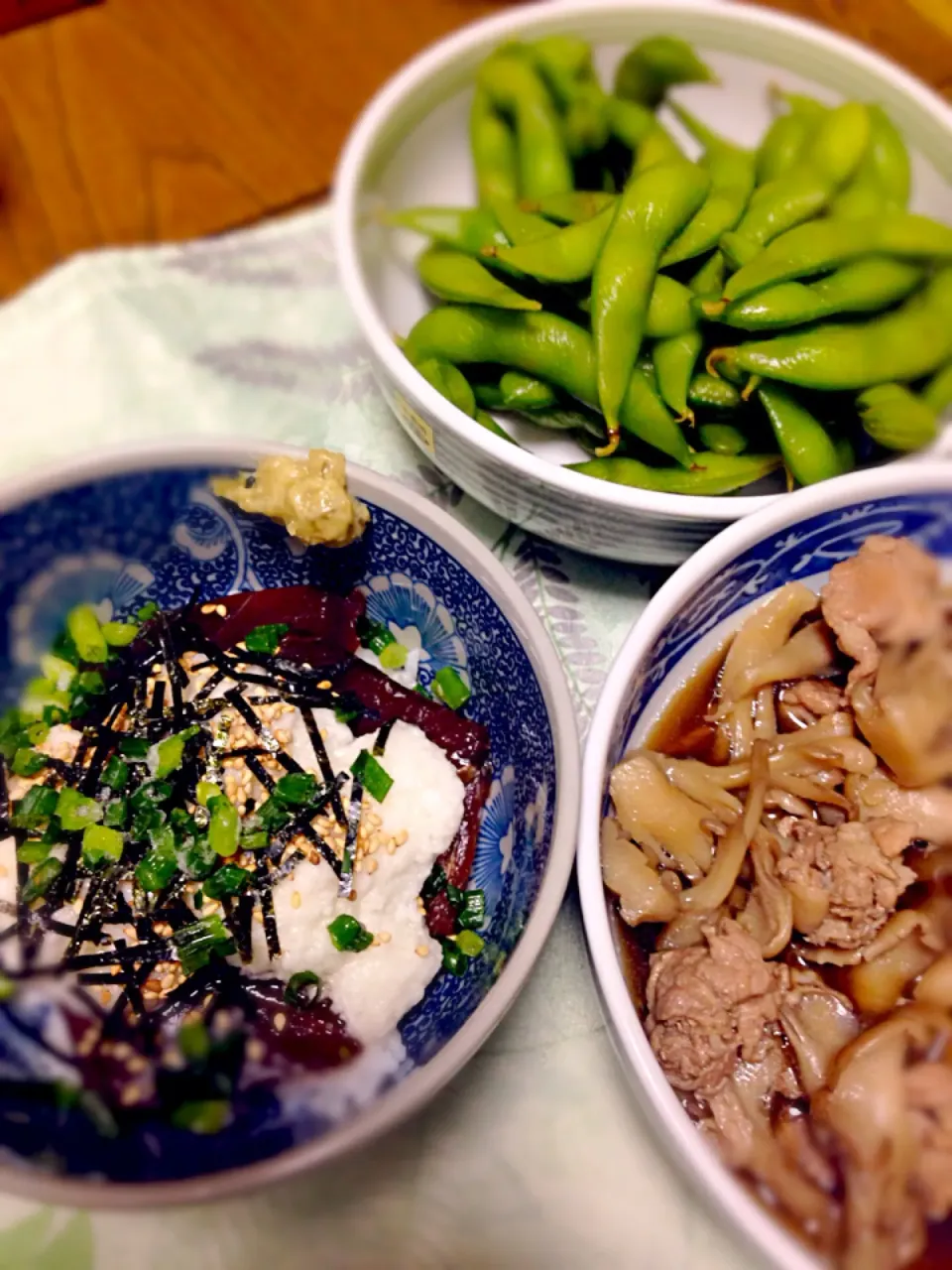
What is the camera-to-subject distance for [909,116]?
1339 mm

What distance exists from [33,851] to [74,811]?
62 mm

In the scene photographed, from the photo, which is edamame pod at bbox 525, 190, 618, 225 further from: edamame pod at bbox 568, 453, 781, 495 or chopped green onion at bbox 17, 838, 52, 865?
chopped green onion at bbox 17, 838, 52, 865

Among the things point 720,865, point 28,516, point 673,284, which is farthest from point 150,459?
point 720,865

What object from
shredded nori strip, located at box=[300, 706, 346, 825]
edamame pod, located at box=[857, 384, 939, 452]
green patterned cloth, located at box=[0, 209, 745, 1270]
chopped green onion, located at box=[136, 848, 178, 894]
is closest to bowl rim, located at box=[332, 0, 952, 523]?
edamame pod, located at box=[857, 384, 939, 452]

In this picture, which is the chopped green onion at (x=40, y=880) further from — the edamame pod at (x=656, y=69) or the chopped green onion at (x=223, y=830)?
the edamame pod at (x=656, y=69)

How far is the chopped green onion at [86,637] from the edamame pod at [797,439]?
0.84 metres

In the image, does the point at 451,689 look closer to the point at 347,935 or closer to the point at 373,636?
the point at 373,636

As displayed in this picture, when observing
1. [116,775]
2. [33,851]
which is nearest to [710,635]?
[116,775]

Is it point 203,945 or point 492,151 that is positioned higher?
point 492,151

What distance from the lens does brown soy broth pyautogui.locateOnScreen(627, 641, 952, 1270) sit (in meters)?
0.84

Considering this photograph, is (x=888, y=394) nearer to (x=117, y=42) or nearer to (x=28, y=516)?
(x=28, y=516)

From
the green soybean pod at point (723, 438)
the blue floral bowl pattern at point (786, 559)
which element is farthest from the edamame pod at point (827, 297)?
the blue floral bowl pattern at point (786, 559)

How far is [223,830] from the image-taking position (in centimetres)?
101

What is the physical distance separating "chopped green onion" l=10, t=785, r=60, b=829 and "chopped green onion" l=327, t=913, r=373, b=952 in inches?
13.3
